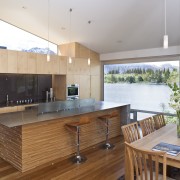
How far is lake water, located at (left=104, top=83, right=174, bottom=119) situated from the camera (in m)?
5.78

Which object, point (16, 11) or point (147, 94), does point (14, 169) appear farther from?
point (147, 94)

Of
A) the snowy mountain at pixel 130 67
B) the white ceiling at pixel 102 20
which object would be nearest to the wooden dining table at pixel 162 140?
the white ceiling at pixel 102 20

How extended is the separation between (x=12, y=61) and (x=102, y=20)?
2.50 meters

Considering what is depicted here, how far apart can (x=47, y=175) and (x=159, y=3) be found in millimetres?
3897

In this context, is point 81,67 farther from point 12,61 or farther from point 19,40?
point 12,61

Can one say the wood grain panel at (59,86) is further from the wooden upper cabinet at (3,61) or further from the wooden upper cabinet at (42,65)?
the wooden upper cabinet at (3,61)

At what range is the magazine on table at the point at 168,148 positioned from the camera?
217cm

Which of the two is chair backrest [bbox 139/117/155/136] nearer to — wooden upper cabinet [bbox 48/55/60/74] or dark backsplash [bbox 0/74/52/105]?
wooden upper cabinet [bbox 48/55/60/74]

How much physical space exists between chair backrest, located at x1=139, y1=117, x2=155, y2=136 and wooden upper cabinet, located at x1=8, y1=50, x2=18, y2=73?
3.45 metres

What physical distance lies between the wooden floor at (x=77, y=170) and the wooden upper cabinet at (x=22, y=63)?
2326mm

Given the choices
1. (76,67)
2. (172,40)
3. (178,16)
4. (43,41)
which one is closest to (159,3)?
(178,16)

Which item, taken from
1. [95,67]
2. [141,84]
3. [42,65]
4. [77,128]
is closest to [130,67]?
[141,84]

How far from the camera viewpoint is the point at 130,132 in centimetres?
279

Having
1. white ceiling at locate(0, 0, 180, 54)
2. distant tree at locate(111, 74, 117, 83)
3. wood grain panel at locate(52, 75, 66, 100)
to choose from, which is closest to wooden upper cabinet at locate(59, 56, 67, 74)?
wood grain panel at locate(52, 75, 66, 100)
